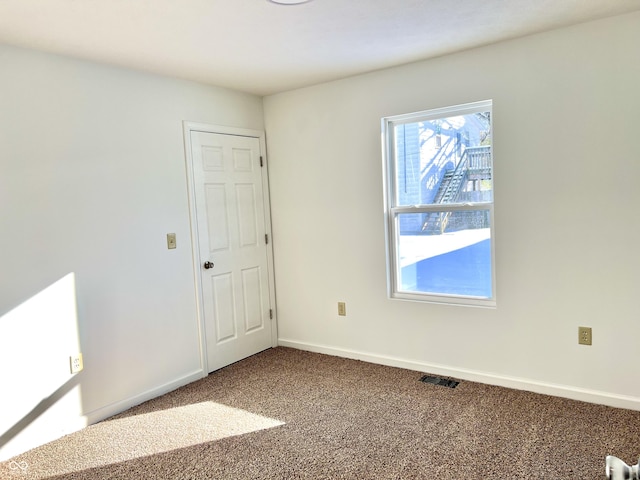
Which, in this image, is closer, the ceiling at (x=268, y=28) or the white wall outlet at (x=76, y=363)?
the ceiling at (x=268, y=28)

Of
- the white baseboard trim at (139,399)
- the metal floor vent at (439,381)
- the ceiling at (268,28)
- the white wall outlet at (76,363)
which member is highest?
the ceiling at (268,28)

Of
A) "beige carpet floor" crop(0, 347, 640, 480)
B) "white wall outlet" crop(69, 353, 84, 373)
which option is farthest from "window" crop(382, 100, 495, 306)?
"white wall outlet" crop(69, 353, 84, 373)

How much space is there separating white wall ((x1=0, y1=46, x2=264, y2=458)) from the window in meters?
1.56

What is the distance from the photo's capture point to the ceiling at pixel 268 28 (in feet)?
7.19

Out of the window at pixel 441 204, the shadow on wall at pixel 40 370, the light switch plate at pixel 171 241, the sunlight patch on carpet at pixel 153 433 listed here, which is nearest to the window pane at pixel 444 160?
the window at pixel 441 204

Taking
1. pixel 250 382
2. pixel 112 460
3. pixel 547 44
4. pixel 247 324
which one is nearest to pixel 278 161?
pixel 247 324

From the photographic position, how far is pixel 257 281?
4.07m

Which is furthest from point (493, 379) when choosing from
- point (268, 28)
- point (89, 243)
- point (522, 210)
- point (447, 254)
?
point (89, 243)

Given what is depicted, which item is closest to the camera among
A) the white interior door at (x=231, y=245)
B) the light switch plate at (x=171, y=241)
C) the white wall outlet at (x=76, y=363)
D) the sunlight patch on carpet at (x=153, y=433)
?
the sunlight patch on carpet at (x=153, y=433)

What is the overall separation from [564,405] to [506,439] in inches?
23.7

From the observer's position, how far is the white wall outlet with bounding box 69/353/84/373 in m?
2.79

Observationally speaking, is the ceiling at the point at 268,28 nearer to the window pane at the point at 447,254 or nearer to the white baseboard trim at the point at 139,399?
the window pane at the point at 447,254

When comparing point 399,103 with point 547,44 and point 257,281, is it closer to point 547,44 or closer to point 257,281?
point 547,44

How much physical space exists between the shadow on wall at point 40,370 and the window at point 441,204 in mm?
2249
